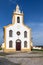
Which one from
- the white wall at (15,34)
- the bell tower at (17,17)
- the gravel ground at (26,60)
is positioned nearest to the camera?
the gravel ground at (26,60)

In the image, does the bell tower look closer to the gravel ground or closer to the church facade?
the church facade

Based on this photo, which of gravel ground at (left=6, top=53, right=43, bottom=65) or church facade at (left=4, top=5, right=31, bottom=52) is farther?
church facade at (left=4, top=5, right=31, bottom=52)

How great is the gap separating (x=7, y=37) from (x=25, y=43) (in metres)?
4.57

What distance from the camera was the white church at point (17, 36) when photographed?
36.2m

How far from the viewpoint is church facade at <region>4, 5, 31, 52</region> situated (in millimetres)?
36281

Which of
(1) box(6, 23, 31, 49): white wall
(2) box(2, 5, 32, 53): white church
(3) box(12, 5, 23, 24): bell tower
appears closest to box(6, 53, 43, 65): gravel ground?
(2) box(2, 5, 32, 53): white church

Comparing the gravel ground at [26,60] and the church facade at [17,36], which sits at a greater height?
the church facade at [17,36]

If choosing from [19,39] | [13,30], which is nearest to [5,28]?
[13,30]

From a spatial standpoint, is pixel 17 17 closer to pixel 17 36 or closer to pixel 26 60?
pixel 17 36

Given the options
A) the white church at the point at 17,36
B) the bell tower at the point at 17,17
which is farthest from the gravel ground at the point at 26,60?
the bell tower at the point at 17,17

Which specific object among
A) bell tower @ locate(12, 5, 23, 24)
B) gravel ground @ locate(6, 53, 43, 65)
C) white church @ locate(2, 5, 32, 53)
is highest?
bell tower @ locate(12, 5, 23, 24)

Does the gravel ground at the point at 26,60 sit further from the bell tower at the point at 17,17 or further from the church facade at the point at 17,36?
the bell tower at the point at 17,17

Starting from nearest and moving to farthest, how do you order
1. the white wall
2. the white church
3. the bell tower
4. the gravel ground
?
1. the gravel ground
2. the white church
3. the white wall
4. the bell tower

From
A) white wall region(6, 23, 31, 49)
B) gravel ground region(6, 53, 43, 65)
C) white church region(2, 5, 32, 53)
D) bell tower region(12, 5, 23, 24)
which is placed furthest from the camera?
bell tower region(12, 5, 23, 24)
